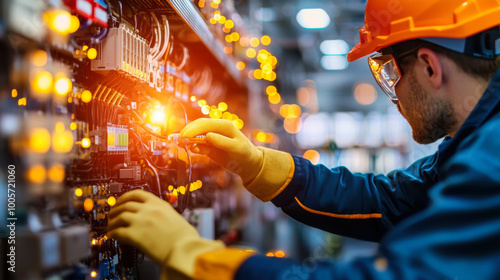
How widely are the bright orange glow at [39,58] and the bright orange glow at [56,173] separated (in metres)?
0.27

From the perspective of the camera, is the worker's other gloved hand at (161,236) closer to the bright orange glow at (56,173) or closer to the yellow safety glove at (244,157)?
the bright orange glow at (56,173)

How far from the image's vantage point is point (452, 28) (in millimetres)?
1340

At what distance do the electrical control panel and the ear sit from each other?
1.03 m

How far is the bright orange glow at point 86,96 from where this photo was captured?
4.43 feet

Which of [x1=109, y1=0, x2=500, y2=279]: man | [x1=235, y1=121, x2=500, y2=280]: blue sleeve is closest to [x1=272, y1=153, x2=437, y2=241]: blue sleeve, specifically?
[x1=109, y1=0, x2=500, y2=279]: man

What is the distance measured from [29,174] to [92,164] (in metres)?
0.42

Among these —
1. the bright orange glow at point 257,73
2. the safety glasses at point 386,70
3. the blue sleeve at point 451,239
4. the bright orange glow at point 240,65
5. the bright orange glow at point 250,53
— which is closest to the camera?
the blue sleeve at point 451,239

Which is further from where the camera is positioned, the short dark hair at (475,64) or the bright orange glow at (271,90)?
the bright orange glow at (271,90)

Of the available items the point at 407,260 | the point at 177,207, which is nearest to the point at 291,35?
the point at 177,207

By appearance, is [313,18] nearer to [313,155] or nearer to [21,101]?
[313,155]

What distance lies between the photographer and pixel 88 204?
1329 millimetres

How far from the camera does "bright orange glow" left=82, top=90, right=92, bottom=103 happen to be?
135 centimetres

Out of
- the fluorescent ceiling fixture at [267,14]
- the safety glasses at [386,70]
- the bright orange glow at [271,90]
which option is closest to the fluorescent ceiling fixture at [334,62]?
the fluorescent ceiling fixture at [267,14]

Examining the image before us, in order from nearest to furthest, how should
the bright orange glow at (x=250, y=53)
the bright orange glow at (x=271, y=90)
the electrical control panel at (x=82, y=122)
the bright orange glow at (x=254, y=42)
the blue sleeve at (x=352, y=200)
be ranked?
1. the electrical control panel at (x=82, y=122)
2. the blue sleeve at (x=352, y=200)
3. the bright orange glow at (x=250, y=53)
4. the bright orange glow at (x=254, y=42)
5. the bright orange glow at (x=271, y=90)
